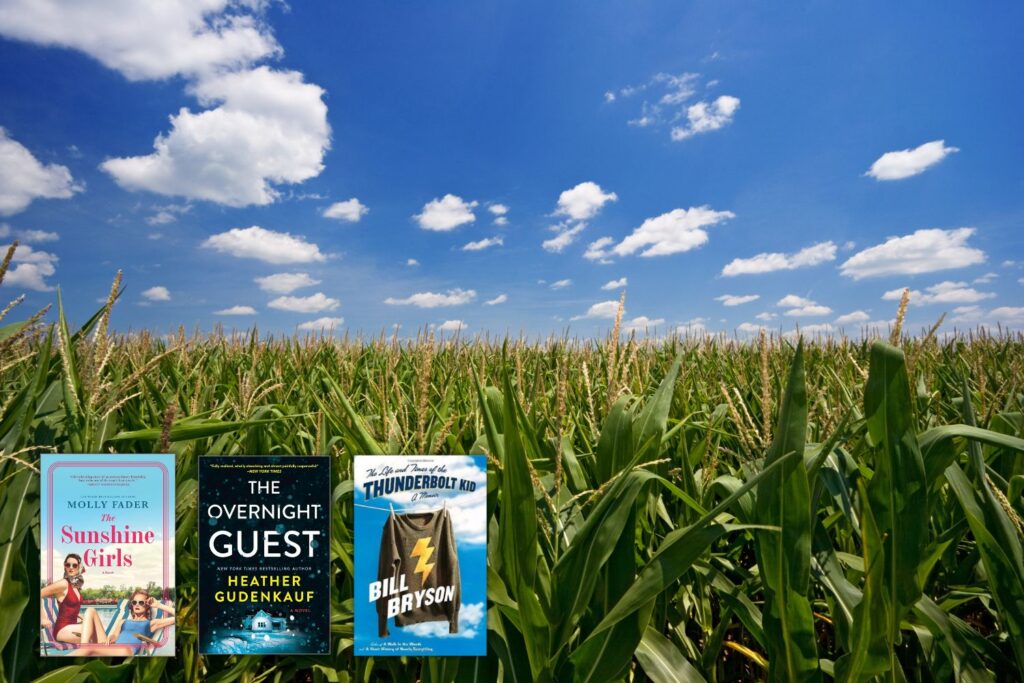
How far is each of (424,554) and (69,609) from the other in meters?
0.77

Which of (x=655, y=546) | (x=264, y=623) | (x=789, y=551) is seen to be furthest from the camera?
(x=655, y=546)

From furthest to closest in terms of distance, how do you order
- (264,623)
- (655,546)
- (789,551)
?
(655,546) < (264,623) < (789,551)

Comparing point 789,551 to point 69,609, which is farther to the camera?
point 69,609

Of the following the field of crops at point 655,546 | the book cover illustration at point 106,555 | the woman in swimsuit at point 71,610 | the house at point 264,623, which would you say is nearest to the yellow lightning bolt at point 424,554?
the field of crops at point 655,546

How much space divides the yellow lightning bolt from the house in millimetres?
316

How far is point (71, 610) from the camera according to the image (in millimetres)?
1146

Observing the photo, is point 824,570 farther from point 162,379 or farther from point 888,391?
point 162,379

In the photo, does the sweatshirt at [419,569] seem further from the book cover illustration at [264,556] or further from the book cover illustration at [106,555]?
the book cover illustration at [106,555]

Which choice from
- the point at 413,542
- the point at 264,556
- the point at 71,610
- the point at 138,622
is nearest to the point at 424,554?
the point at 413,542

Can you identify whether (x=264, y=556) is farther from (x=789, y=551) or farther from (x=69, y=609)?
(x=789, y=551)

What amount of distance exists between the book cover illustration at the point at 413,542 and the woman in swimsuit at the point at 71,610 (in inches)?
22.6

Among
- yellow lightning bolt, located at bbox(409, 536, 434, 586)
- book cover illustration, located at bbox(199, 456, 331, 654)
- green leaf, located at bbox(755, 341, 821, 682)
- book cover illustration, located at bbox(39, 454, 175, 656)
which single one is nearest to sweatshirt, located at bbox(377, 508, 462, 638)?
yellow lightning bolt, located at bbox(409, 536, 434, 586)

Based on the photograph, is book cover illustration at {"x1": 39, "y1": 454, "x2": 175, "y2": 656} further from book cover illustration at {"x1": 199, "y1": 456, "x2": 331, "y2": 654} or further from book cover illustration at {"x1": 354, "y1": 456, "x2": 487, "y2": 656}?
book cover illustration at {"x1": 354, "y1": 456, "x2": 487, "y2": 656}

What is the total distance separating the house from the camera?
112cm
